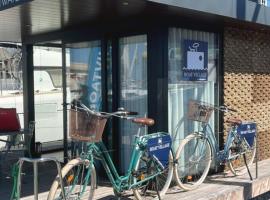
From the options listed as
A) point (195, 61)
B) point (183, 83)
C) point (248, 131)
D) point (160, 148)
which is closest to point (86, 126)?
point (160, 148)

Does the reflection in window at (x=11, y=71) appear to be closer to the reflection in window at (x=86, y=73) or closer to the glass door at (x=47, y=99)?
the glass door at (x=47, y=99)

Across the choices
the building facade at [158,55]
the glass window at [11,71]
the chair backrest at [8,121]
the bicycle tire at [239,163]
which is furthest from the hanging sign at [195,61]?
the glass window at [11,71]

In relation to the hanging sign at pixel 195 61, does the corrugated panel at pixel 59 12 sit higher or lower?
higher

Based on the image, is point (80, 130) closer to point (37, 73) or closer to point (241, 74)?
point (241, 74)

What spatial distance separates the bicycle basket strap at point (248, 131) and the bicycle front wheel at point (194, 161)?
0.54 m

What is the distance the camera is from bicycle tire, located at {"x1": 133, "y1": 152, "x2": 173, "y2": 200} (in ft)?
15.4

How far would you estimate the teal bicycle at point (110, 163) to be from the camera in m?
4.19

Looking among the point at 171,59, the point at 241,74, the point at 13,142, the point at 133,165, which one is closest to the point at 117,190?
the point at 133,165

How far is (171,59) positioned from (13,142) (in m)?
2.74

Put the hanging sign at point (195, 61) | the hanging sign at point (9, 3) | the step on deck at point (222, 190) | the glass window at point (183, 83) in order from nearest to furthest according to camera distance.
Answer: the hanging sign at point (9, 3) < the step on deck at point (222, 190) < the glass window at point (183, 83) < the hanging sign at point (195, 61)

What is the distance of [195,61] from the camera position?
5.86m

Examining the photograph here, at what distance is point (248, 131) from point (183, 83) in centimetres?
113

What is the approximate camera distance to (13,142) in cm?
654

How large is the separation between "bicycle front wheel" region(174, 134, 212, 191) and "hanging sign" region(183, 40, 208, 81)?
0.85 m
